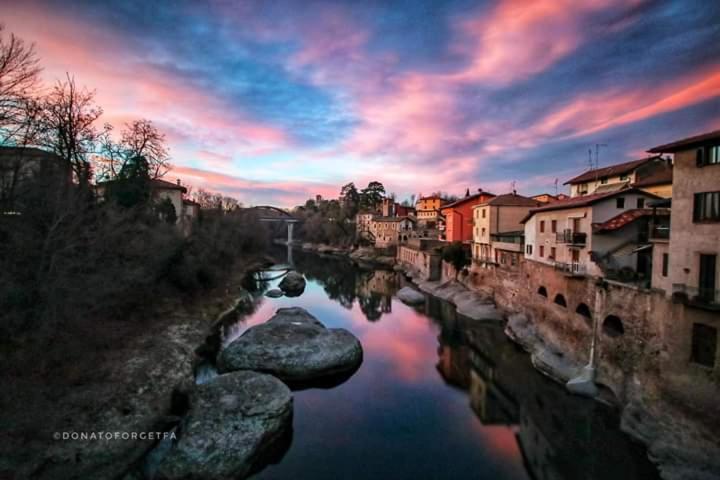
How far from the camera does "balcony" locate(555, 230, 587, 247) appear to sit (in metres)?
17.3

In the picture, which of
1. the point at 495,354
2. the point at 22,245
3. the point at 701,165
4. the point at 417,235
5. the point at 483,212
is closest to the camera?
the point at 701,165

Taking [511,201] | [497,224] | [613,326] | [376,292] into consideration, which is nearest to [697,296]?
[613,326]

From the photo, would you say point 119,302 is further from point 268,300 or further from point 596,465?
point 596,465

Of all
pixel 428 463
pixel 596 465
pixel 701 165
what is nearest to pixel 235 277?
pixel 428 463

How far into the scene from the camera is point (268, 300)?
3331 cm

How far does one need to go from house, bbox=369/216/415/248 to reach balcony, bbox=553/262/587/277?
148ft

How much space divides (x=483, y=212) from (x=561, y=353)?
1781cm

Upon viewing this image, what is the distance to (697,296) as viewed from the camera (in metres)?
10.2

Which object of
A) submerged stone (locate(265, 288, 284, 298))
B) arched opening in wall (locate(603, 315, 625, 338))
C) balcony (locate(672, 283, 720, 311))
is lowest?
submerged stone (locate(265, 288, 284, 298))

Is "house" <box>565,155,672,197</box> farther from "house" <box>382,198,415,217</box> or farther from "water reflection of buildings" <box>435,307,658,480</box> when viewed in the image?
"house" <box>382,198,415,217</box>

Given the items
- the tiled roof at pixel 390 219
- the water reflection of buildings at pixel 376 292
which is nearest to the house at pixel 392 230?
the tiled roof at pixel 390 219

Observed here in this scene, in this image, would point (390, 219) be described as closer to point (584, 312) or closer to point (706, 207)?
point (584, 312)

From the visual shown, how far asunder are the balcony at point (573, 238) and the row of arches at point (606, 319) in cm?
275

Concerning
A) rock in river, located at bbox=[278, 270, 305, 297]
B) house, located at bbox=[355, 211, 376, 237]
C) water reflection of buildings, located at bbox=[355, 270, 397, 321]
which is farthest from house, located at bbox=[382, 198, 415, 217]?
rock in river, located at bbox=[278, 270, 305, 297]
